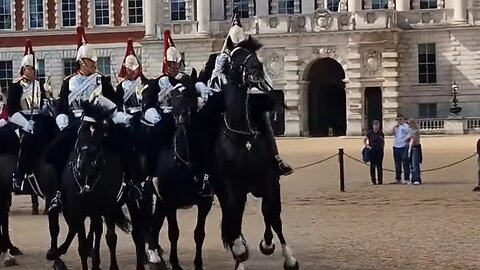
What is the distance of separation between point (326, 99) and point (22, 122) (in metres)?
42.7

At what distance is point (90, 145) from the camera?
33.1ft

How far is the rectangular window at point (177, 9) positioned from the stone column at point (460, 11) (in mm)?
16360

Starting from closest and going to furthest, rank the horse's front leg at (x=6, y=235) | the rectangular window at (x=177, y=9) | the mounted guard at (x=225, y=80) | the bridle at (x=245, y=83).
A: the bridle at (x=245, y=83), the mounted guard at (x=225, y=80), the horse's front leg at (x=6, y=235), the rectangular window at (x=177, y=9)

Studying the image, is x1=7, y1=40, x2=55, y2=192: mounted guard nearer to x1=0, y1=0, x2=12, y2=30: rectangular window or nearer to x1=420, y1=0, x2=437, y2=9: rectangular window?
x1=420, y1=0, x2=437, y2=9: rectangular window

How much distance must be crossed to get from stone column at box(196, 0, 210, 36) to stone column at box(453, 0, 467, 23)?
47.2ft

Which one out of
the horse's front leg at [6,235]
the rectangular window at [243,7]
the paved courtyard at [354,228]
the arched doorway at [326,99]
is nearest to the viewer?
the paved courtyard at [354,228]

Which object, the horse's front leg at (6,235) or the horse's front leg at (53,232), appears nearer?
the horse's front leg at (53,232)

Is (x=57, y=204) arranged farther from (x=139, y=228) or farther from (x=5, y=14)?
(x=5, y=14)

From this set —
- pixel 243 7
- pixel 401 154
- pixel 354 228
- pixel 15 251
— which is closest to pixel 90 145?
pixel 15 251

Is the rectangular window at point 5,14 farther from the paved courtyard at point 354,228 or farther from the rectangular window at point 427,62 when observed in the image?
the paved courtyard at point 354,228

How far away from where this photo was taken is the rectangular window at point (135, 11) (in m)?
57.7

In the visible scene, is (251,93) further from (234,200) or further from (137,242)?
(137,242)

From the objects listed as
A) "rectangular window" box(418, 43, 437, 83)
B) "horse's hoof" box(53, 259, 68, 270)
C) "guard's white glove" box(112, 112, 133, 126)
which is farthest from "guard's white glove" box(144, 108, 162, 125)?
"rectangular window" box(418, 43, 437, 83)

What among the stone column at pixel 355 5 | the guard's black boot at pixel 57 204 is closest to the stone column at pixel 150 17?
the stone column at pixel 355 5
